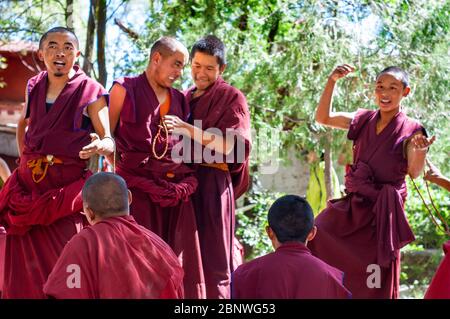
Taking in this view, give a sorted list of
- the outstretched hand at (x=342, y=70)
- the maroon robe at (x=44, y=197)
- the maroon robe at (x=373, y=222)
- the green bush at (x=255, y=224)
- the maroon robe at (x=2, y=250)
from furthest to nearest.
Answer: the green bush at (x=255, y=224) < the outstretched hand at (x=342, y=70) < the maroon robe at (x=373, y=222) < the maroon robe at (x=2, y=250) < the maroon robe at (x=44, y=197)

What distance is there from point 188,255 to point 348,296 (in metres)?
1.78

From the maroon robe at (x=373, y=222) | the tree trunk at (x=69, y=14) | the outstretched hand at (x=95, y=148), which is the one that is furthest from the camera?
the tree trunk at (x=69, y=14)

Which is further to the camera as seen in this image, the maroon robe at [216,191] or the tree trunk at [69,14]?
the tree trunk at [69,14]

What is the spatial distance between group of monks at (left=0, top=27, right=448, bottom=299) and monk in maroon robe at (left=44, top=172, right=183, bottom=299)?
0.52 m

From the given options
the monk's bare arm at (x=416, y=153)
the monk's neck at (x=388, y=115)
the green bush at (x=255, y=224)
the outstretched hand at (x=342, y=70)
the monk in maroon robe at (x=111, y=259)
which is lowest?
the green bush at (x=255, y=224)

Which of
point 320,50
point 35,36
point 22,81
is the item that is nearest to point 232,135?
point 320,50

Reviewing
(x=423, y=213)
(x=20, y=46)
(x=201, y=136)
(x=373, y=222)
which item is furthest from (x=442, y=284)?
(x=20, y=46)

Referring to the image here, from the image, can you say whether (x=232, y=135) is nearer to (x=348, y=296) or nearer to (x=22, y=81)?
(x=348, y=296)

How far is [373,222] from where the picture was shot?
5.86 metres

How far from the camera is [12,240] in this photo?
5.16 m

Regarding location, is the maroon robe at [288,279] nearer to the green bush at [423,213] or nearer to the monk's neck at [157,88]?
the monk's neck at [157,88]

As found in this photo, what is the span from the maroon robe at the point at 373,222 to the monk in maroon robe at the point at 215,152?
673 mm

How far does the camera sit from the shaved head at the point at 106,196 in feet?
13.2

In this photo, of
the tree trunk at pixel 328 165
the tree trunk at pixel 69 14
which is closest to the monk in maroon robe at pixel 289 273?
the tree trunk at pixel 328 165
